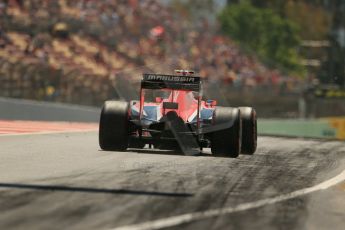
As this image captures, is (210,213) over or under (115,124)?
under

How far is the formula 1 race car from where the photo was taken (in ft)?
38.0

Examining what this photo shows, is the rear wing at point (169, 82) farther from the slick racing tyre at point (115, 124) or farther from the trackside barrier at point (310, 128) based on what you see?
the trackside barrier at point (310, 128)

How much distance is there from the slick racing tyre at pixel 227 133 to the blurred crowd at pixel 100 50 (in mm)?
6391

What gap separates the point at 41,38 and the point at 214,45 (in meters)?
12.3

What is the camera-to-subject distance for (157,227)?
18.6 feet

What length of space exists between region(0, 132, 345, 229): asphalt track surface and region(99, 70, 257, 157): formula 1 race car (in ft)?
0.76

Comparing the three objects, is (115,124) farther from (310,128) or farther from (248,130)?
(310,128)

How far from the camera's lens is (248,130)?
12.4 m

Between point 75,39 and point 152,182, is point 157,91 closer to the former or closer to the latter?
point 152,182

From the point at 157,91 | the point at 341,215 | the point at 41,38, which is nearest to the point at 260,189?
the point at 341,215

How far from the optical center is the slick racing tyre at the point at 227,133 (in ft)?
37.7

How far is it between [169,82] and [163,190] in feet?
13.7

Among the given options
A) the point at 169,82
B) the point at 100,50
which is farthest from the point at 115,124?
the point at 100,50

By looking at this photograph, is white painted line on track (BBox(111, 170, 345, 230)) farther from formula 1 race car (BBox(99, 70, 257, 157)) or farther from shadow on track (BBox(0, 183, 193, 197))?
formula 1 race car (BBox(99, 70, 257, 157))
